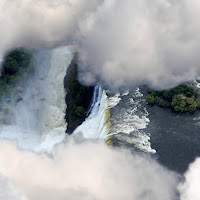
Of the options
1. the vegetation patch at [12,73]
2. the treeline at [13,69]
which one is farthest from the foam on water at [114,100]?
the treeline at [13,69]

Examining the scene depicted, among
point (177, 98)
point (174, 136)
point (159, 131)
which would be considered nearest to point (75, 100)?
point (177, 98)

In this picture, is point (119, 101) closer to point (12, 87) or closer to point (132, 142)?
point (132, 142)

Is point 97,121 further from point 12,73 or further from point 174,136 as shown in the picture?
point 12,73

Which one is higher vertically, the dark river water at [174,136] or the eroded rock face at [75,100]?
the dark river water at [174,136]

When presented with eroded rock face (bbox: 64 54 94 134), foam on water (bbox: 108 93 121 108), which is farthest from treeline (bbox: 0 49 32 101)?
foam on water (bbox: 108 93 121 108)

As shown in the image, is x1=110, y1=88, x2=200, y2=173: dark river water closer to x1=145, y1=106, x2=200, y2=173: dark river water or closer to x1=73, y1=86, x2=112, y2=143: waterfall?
x1=145, y1=106, x2=200, y2=173: dark river water

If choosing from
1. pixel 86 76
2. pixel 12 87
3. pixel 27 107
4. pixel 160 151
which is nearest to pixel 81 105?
pixel 86 76

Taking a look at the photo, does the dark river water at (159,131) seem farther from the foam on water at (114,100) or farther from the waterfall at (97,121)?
the waterfall at (97,121)

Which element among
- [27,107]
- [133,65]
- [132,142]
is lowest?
[27,107]
